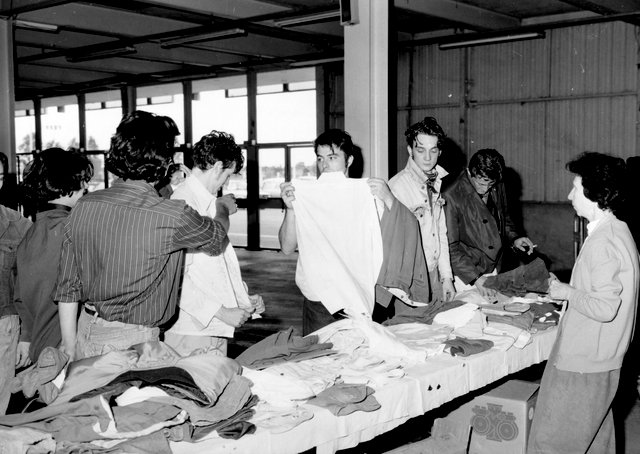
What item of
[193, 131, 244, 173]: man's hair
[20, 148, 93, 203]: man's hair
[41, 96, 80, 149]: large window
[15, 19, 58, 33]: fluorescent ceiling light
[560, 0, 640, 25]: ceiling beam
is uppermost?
[560, 0, 640, 25]: ceiling beam

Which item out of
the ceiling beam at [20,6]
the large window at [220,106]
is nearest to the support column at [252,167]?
the large window at [220,106]

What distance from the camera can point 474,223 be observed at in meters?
4.43

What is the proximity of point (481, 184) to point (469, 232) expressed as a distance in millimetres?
358

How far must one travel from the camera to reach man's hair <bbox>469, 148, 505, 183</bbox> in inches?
174

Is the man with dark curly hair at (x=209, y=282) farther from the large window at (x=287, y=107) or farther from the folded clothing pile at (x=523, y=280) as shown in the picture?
the large window at (x=287, y=107)

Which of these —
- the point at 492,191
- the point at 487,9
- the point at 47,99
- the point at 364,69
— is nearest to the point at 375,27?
the point at 364,69

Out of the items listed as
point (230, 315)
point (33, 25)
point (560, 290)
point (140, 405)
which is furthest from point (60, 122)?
point (140, 405)

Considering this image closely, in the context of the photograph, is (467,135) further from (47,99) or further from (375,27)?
(47,99)

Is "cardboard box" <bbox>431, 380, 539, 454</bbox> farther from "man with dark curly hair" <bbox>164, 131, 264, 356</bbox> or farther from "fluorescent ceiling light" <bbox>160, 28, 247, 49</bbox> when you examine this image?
"fluorescent ceiling light" <bbox>160, 28, 247, 49</bbox>

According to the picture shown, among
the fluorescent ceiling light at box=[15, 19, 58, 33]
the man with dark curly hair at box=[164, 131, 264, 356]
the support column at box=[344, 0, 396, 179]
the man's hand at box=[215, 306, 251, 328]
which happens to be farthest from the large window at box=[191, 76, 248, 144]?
the man's hand at box=[215, 306, 251, 328]

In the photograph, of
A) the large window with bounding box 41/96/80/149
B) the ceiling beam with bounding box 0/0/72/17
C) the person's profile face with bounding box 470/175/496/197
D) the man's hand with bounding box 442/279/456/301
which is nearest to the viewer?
the man's hand with bounding box 442/279/456/301

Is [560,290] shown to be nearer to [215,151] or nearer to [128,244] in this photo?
[215,151]

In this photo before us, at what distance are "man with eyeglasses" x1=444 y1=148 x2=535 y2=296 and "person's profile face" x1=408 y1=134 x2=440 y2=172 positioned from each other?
58cm

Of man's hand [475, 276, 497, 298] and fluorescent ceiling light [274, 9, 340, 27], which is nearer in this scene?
man's hand [475, 276, 497, 298]
